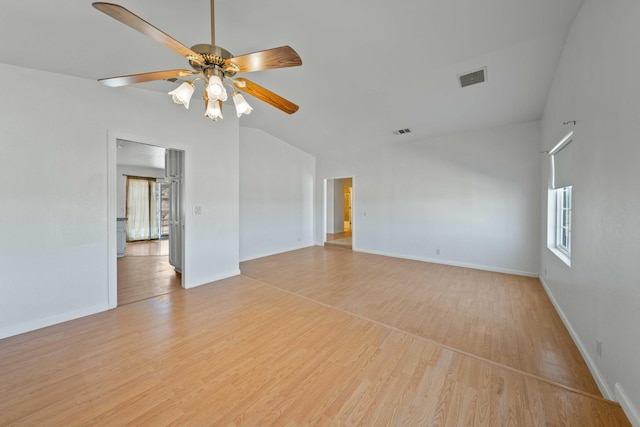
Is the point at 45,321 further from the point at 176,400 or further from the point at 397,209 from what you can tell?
the point at 397,209

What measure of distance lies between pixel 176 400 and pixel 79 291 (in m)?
2.23

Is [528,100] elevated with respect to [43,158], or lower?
elevated

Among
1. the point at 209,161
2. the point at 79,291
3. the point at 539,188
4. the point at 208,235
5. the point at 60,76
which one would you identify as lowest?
the point at 79,291

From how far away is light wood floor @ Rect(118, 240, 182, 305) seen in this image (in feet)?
11.5

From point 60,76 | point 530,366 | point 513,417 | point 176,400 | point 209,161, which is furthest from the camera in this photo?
point 209,161

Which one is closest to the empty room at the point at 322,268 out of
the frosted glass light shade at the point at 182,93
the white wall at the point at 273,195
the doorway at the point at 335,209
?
the frosted glass light shade at the point at 182,93

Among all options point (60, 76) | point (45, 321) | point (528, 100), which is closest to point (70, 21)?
point (60, 76)

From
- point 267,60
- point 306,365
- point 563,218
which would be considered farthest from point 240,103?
point 563,218

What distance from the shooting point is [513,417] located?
146 centimetres

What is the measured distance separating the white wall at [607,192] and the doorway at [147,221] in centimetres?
469

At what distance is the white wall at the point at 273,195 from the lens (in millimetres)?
5648

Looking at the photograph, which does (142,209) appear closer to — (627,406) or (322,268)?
(322,268)

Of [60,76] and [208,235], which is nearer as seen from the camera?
[60,76]

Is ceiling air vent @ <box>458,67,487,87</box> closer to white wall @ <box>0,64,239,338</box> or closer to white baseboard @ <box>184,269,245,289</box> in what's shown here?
white wall @ <box>0,64,239,338</box>
